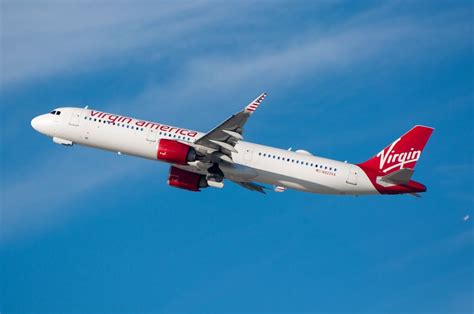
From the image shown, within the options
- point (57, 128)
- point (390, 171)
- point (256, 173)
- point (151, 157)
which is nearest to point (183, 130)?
point (151, 157)

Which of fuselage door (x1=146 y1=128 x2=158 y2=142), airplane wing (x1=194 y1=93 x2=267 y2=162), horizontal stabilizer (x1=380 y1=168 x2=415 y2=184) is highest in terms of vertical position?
fuselage door (x1=146 y1=128 x2=158 y2=142)

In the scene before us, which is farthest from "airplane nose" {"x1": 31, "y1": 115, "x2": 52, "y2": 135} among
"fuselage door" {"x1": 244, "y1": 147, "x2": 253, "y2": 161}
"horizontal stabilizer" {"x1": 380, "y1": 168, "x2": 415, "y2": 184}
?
"horizontal stabilizer" {"x1": 380, "y1": 168, "x2": 415, "y2": 184}

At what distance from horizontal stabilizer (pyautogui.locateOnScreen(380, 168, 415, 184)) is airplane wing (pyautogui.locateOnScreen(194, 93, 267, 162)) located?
44.0 ft

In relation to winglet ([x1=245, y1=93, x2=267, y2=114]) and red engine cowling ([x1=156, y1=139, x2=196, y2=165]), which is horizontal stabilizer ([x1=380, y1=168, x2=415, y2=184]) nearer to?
winglet ([x1=245, y1=93, x2=267, y2=114])

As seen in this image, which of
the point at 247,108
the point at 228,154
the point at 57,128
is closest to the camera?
the point at 247,108

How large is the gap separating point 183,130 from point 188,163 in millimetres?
4184

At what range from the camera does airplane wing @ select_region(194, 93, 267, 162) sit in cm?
5881

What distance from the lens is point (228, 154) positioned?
64.1 meters

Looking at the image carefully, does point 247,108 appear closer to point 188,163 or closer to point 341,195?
point 188,163

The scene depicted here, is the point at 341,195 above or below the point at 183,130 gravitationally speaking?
below

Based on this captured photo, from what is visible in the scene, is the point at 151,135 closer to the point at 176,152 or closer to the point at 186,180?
the point at 176,152

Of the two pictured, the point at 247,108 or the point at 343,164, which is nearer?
the point at 247,108

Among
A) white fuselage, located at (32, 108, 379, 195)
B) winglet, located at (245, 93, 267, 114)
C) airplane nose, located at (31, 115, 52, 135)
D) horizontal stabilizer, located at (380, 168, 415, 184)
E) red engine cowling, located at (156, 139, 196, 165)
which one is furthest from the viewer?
airplane nose, located at (31, 115, 52, 135)

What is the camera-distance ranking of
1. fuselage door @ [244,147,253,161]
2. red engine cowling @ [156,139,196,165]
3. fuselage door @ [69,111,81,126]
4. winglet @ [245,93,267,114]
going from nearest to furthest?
winglet @ [245,93,267,114], red engine cowling @ [156,139,196,165], fuselage door @ [244,147,253,161], fuselage door @ [69,111,81,126]
